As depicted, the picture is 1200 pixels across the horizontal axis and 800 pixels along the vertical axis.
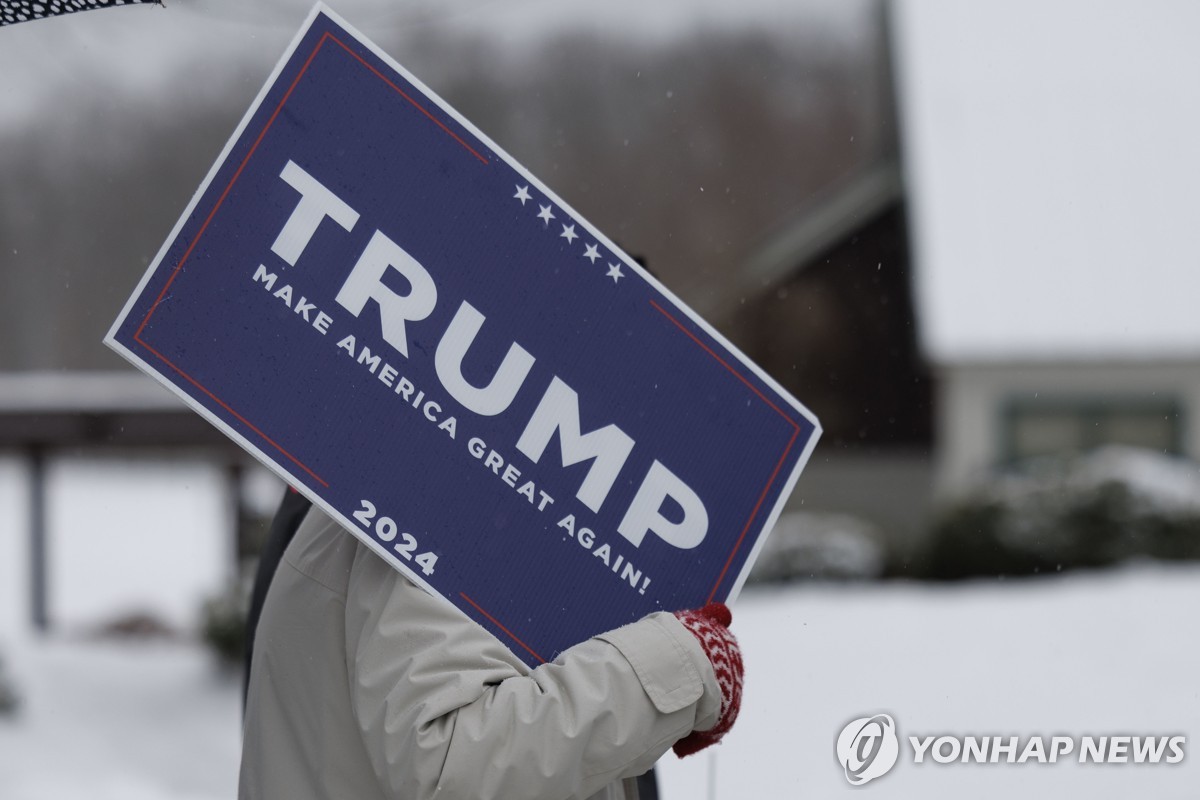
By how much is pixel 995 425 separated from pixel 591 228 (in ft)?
45.2

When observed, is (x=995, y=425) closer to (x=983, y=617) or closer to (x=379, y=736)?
(x=983, y=617)

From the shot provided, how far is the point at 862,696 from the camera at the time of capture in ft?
16.7

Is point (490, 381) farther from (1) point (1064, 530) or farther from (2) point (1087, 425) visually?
(2) point (1087, 425)

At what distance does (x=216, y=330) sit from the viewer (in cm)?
141

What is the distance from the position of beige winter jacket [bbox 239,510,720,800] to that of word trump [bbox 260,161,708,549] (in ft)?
0.50

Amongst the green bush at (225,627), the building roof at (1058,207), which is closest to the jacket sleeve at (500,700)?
the green bush at (225,627)

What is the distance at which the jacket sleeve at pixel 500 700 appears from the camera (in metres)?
1.27

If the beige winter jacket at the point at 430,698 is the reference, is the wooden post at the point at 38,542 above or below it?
above

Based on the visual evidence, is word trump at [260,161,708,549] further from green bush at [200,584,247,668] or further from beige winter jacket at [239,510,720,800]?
green bush at [200,584,247,668]

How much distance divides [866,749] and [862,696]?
2.64 metres

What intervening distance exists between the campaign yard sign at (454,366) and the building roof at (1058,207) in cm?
1325
